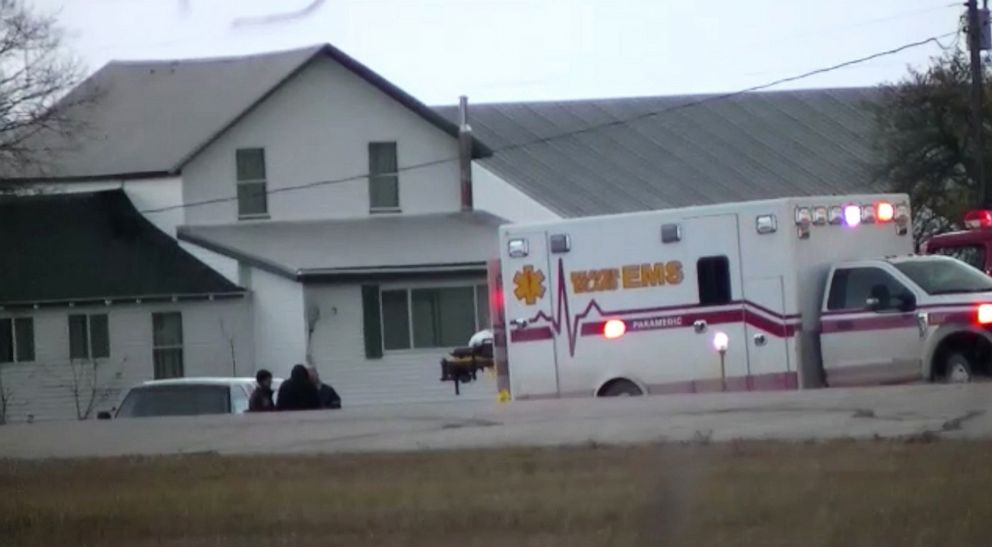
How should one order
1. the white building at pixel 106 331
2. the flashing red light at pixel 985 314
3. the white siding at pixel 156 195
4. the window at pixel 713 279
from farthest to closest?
the white siding at pixel 156 195 → the white building at pixel 106 331 → the window at pixel 713 279 → the flashing red light at pixel 985 314

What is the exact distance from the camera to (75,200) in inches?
1649

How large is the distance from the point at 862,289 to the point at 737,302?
147 cm

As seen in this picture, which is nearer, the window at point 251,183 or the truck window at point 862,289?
the truck window at point 862,289

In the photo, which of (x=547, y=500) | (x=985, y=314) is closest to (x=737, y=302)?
(x=985, y=314)

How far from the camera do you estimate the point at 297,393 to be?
78.1 feet

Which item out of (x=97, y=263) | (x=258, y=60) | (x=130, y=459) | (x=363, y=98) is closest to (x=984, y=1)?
(x=363, y=98)

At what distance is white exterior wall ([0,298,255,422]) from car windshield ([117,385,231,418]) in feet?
52.8

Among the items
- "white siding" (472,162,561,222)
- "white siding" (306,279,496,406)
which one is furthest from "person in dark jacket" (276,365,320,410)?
"white siding" (472,162,561,222)

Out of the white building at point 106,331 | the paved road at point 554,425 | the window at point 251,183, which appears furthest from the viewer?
the window at point 251,183

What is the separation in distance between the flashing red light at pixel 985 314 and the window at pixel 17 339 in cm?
2362

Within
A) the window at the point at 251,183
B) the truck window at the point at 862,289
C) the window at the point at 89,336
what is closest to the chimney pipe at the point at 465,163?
the window at the point at 251,183

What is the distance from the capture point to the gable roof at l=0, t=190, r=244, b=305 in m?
39.8

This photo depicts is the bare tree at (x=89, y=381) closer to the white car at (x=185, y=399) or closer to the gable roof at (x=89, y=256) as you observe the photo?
the gable roof at (x=89, y=256)

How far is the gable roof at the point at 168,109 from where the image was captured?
135 ft
